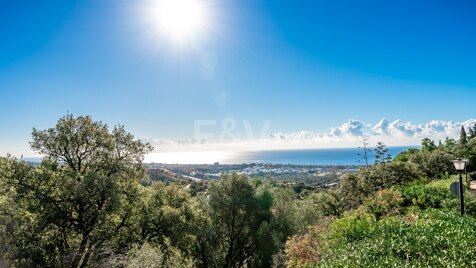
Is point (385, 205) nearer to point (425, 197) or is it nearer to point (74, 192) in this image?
point (425, 197)

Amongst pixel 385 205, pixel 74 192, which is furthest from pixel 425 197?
pixel 74 192

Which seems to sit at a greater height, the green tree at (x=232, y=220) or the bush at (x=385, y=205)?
the bush at (x=385, y=205)

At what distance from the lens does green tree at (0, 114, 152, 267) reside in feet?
41.8

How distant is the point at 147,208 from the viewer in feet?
57.5

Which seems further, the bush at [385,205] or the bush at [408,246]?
the bush at [385,205]

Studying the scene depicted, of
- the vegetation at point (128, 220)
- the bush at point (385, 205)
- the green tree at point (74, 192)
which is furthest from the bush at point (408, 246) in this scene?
the green tree at point (74, 192)

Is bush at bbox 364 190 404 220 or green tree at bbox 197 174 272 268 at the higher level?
bush at bbox 364 190 404 220

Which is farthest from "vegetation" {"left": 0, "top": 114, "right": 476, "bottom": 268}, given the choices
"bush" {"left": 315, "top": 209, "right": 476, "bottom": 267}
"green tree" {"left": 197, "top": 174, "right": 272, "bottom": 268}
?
"green tree" {"left": 197, "top": 174, "right": 272, "bottom": 268}

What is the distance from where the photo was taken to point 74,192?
1280 centimetres

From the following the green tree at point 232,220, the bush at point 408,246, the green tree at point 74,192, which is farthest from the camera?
the green tree at point 232,220

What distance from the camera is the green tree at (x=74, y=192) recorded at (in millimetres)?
12742

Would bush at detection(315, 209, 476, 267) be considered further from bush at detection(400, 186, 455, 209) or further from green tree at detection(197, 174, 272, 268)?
green tree at detection(197, 174, 272, 268)

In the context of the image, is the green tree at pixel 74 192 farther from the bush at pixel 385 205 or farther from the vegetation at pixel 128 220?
the bush at pixel 385 205

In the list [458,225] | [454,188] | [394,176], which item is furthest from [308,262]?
[394,176]
